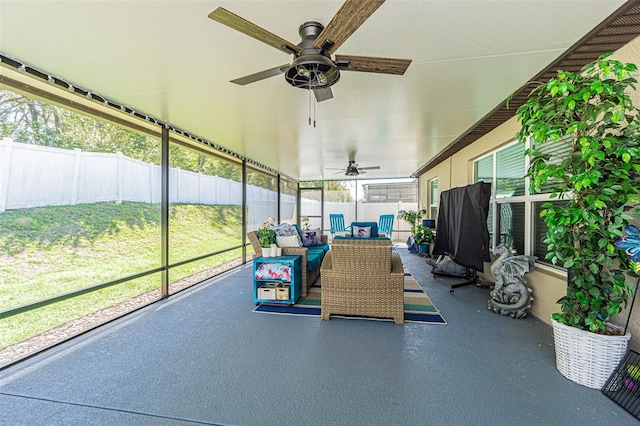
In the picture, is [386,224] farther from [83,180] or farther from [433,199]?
[83,180]

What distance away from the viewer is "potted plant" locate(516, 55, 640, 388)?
1.55 meters

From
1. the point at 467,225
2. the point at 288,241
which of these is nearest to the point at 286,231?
the point at 288,241

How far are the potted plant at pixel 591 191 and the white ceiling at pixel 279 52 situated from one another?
44cm

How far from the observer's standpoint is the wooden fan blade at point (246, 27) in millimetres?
1261

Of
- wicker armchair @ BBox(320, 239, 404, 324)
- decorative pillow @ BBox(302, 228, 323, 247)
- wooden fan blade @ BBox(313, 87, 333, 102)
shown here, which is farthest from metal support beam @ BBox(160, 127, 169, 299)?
wooden fan blade @ BBox(313, 87, 333, 102)

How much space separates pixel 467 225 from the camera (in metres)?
3.65

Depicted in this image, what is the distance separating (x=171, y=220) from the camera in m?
3.86

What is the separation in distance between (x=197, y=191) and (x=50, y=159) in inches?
82.3

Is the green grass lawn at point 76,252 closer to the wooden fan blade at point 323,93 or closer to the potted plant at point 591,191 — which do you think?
the wooden fan blade at point 323,93

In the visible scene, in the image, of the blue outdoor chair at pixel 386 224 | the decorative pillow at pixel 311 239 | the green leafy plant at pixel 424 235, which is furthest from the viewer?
the blue outdoor chair at pixel 386 224

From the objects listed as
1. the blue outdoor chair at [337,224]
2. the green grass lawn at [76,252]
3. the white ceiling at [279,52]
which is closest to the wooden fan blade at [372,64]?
the white ceiling at [279,52]

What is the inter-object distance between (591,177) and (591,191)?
17cm

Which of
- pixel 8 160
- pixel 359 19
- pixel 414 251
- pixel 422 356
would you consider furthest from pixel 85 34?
pixel 414 251

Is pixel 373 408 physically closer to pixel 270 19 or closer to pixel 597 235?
pixel 597 235
